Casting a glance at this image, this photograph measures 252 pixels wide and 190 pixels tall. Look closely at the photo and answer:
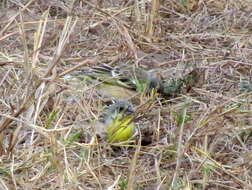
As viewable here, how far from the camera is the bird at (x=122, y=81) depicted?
5.24 meters

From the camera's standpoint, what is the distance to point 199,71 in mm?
5492

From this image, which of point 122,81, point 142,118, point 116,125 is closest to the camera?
point 116,125

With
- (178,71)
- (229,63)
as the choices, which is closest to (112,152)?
(178,71)

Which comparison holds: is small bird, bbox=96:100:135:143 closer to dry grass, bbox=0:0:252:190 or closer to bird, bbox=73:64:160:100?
dry grass, bbox=0:0:252:190

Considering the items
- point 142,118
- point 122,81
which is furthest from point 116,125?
point 122,81

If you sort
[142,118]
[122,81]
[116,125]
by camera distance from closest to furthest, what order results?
[116,125], [142,118], [122,81]

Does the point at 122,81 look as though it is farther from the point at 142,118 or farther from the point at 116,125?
the point at 116,125

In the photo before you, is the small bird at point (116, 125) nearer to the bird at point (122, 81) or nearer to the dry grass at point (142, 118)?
the dry grass at point (142, 118)

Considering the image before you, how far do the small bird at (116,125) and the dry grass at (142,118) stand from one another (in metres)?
0.07

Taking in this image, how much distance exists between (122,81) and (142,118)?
722 mm

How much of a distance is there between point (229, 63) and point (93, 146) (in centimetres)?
189

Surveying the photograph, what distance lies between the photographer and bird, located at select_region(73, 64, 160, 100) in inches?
206

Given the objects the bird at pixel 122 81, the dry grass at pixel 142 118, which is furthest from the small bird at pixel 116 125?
the bird at pixel 122 81

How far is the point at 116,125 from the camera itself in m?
4.34
